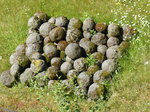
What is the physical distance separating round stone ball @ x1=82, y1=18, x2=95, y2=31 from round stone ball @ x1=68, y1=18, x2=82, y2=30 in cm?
22

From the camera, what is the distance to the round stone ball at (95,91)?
43.7 ft

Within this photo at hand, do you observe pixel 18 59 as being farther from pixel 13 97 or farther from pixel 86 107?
pixel 86 107

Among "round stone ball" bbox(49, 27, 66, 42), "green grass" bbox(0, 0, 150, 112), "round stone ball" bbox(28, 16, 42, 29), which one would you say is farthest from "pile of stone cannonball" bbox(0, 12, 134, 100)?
"green grass" bbox(0, 0, 150, 112)

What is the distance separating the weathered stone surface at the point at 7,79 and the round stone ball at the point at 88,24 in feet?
13.3

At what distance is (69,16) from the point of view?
17.4 m

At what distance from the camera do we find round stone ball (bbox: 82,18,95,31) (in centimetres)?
1550

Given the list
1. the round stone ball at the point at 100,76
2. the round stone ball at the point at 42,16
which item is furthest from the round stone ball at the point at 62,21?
the round stone ball at the point at 100,76

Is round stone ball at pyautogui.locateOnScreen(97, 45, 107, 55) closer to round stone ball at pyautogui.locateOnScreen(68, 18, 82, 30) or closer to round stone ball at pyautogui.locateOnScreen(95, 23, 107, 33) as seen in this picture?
round stone ball at pyautogui.locateOnScreen(95, 23, 107, 33)

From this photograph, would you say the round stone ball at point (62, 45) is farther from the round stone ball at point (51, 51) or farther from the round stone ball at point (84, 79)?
the round stone ball at point (84, 79)

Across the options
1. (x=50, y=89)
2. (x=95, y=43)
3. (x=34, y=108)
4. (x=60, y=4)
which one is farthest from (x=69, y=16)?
(x=34, y=108)

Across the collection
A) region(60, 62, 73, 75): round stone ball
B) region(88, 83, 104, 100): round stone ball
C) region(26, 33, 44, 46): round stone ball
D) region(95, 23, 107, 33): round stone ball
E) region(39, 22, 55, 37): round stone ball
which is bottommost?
region(88, 83, 104, 100): round stone ball

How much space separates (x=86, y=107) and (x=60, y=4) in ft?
24.2

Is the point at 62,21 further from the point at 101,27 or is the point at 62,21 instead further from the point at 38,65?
the point at 38,65

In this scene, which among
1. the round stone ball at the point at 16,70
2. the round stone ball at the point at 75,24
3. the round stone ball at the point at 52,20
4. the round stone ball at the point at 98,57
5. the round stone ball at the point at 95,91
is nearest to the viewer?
the round stone ball at the point at 95,91
